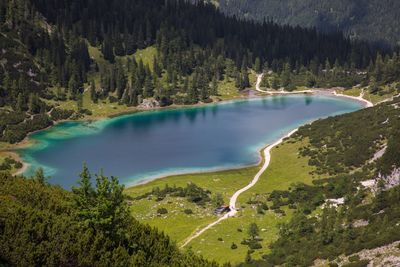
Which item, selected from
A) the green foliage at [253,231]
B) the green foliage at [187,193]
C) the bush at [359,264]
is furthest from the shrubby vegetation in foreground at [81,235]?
the green foliage at [187,193]

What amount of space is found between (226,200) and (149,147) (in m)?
56.6

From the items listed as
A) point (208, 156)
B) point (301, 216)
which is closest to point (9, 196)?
point (301, 216)

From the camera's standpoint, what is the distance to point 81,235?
51.6 meters

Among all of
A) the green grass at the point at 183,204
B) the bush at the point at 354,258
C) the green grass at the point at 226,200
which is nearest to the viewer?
the bush at the point at 354,258

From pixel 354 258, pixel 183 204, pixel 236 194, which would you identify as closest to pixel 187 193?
pixel 183 204

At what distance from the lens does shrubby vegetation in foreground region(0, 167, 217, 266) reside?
160 ft

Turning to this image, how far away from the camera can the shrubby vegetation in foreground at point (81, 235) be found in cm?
4888

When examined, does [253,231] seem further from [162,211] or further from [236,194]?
[236,194]

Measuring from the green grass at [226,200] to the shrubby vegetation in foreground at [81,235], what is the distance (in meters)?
26.4

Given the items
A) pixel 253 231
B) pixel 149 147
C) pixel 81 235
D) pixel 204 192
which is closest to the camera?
pixel 81 235

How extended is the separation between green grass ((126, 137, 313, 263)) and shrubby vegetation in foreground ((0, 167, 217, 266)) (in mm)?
26371

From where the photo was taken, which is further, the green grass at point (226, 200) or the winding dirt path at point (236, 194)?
the winding dirt path at point (236, 194)

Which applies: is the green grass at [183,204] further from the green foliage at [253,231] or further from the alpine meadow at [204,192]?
the green foliage at [253,231]

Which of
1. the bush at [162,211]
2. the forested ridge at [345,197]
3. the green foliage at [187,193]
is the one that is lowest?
the bush at [162,211]
